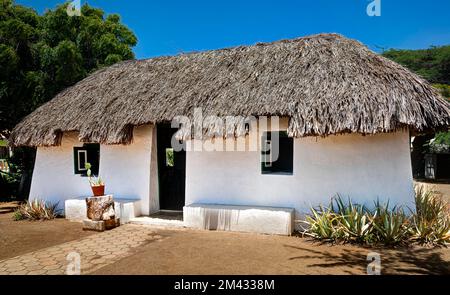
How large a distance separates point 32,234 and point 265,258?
213 inches

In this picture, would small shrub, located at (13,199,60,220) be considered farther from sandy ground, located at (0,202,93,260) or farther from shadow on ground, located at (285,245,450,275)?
shadow on ground, located at (285,245,450,275)

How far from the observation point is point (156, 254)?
18.5 feet

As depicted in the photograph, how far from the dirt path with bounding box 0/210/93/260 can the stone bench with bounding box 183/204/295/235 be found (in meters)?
2.35

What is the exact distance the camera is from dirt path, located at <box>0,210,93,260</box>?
20.9ft

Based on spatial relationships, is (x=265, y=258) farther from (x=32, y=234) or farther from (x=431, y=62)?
(x=431, y=62)

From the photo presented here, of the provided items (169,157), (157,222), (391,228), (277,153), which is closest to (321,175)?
(277,153)

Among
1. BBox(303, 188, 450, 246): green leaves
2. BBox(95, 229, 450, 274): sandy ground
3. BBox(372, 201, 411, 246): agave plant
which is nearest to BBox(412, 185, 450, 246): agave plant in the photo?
BBox(303, 188, 450, 246): green leaves

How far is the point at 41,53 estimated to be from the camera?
1112 centimetres

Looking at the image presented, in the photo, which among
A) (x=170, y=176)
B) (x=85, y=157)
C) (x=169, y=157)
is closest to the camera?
(x=170, y=176)

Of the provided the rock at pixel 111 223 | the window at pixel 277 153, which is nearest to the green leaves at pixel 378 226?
the window at pixel 277 153

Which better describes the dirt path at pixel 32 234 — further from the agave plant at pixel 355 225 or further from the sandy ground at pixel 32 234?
the agave plant at pixel 355 225

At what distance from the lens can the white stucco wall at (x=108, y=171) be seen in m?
8.59

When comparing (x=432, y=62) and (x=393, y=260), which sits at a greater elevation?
(x=432, y=62)
